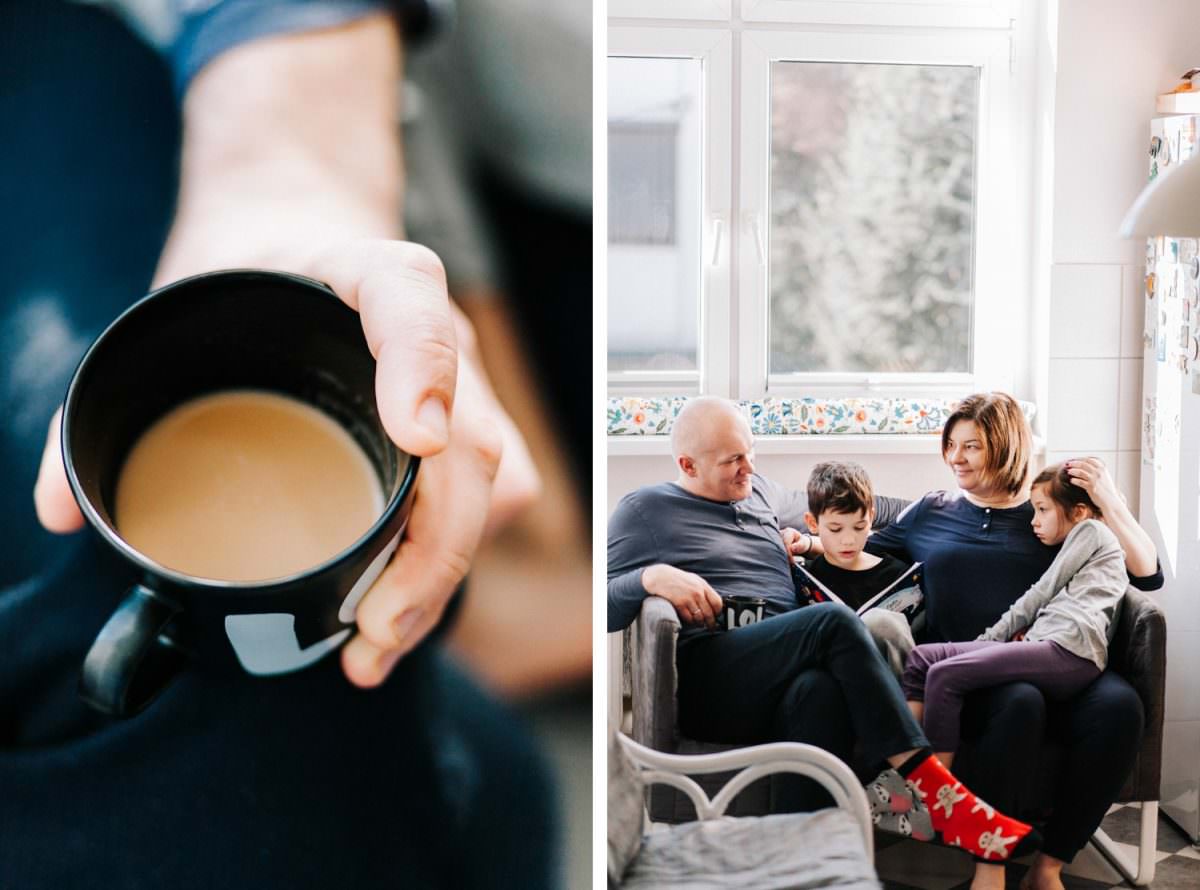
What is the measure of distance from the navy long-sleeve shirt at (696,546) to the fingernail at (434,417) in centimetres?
137

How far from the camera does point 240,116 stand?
108 cm

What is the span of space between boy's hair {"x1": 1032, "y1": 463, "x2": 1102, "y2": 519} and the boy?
357 mm

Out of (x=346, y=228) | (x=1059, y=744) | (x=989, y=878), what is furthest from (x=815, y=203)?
(x=346, y=228)

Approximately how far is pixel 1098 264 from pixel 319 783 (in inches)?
96.5

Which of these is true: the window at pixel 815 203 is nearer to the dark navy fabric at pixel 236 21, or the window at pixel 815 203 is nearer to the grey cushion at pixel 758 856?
the grey cushion at pixel 758 856

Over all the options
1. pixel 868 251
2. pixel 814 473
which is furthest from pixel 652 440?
pixel 868 251

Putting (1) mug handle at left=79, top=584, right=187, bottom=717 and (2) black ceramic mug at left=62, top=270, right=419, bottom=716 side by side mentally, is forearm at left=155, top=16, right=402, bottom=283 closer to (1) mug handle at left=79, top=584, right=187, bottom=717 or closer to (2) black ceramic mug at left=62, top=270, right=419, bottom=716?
(2) black ceramic mug at left=62, top=270, right=419, bottom=716

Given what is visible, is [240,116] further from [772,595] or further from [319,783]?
[772,595]

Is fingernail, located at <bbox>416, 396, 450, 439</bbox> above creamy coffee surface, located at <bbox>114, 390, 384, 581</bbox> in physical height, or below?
above

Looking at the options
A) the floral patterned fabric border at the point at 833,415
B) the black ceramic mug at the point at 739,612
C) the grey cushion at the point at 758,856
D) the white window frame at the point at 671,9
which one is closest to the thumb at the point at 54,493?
the grey cushion at the point at 758,856

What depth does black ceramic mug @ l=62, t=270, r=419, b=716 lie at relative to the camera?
40.9 inches

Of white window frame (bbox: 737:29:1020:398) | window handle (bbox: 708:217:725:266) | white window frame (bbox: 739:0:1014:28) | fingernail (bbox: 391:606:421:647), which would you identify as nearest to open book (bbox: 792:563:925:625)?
white window frame (bbox: 737:29:1020:398)

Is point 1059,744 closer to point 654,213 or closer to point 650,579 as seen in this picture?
point 650,579

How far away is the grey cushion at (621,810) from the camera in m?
1.63
